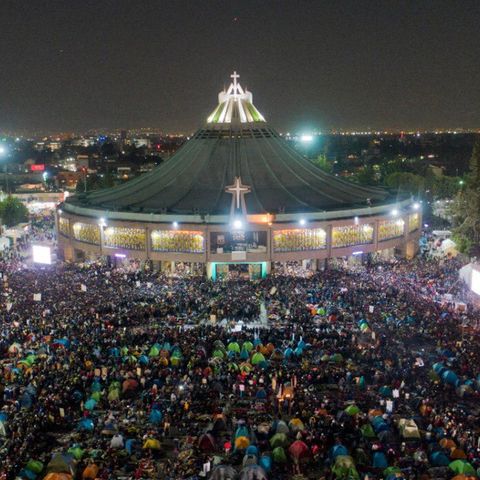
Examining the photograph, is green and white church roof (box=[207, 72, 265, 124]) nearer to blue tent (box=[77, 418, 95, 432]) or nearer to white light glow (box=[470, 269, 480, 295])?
white light glow (box=[470, 269, 480, 295])

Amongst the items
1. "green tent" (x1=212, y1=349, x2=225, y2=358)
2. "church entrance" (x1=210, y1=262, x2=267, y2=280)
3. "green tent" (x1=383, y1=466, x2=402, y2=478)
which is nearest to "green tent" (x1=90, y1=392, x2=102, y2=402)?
"green tent" (x1=212, y1=349, x2=225, y2=358)

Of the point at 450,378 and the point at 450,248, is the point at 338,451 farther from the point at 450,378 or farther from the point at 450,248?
the point at 450,248

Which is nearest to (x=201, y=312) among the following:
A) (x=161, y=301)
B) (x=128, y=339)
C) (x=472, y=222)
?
(x=161, y=301)

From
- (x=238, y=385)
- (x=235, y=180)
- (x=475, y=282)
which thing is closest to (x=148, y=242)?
(x=235, y=180)

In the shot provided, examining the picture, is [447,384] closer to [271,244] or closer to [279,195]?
[271,244]

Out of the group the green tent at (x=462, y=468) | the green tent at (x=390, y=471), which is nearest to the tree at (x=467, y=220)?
the green tent at (x=462, y=468)

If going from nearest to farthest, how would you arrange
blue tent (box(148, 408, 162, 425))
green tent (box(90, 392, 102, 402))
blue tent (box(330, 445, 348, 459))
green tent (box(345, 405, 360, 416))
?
blue tent (box(330, 445, 348, 459)), green tent (box(345, 405, 360, 416)), blue tent (box(148, 408, 162, 425)), green tent (box(90, 392, 102, 402))
